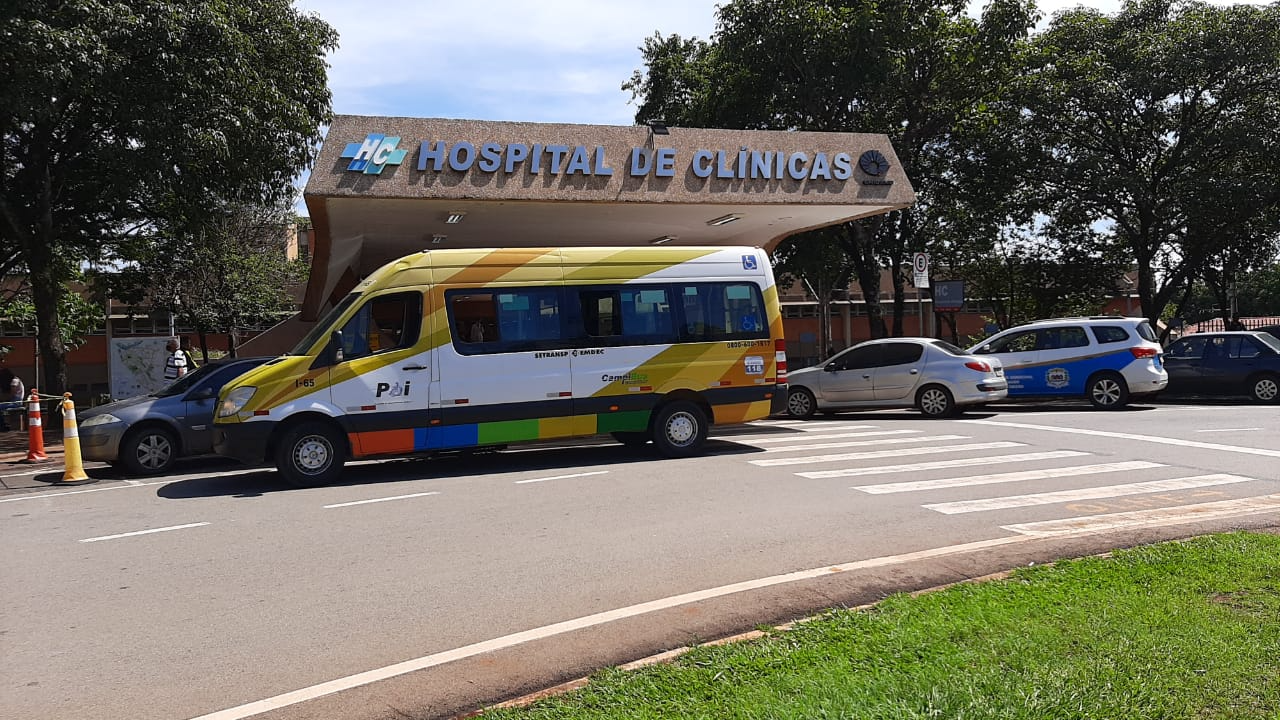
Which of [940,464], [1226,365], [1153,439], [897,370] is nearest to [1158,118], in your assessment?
[1226,365]

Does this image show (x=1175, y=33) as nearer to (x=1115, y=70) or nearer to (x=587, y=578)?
(x=1115, y=70)

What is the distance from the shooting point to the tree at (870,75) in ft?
78.6

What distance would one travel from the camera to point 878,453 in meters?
12.2

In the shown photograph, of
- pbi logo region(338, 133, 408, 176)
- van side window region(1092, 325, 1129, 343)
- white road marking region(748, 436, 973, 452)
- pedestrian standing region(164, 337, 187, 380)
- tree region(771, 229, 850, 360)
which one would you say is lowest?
white road marking region(748, 436, 973, 452)

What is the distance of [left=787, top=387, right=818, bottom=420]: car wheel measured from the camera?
63.3ft

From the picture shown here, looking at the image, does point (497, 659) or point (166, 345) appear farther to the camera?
point (166, 345)

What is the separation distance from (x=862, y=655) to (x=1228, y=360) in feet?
60.4

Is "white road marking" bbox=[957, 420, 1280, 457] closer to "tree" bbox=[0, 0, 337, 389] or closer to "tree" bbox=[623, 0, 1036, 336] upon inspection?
"tree" bbox=[623, 0, 1036, 336]

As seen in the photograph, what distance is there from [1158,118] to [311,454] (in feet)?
86.3

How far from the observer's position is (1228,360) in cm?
1956

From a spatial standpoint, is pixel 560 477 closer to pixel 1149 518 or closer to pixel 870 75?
pixel 1149 518

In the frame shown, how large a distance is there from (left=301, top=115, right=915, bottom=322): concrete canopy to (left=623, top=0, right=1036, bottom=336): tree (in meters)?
6.26

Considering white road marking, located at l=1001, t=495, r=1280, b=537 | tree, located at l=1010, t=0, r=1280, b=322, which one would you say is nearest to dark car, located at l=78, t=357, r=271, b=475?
white road marking, located at l=1001, t=495, r=1280, b=537

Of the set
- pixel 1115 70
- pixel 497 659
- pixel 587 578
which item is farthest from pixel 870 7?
pixel 497 659
